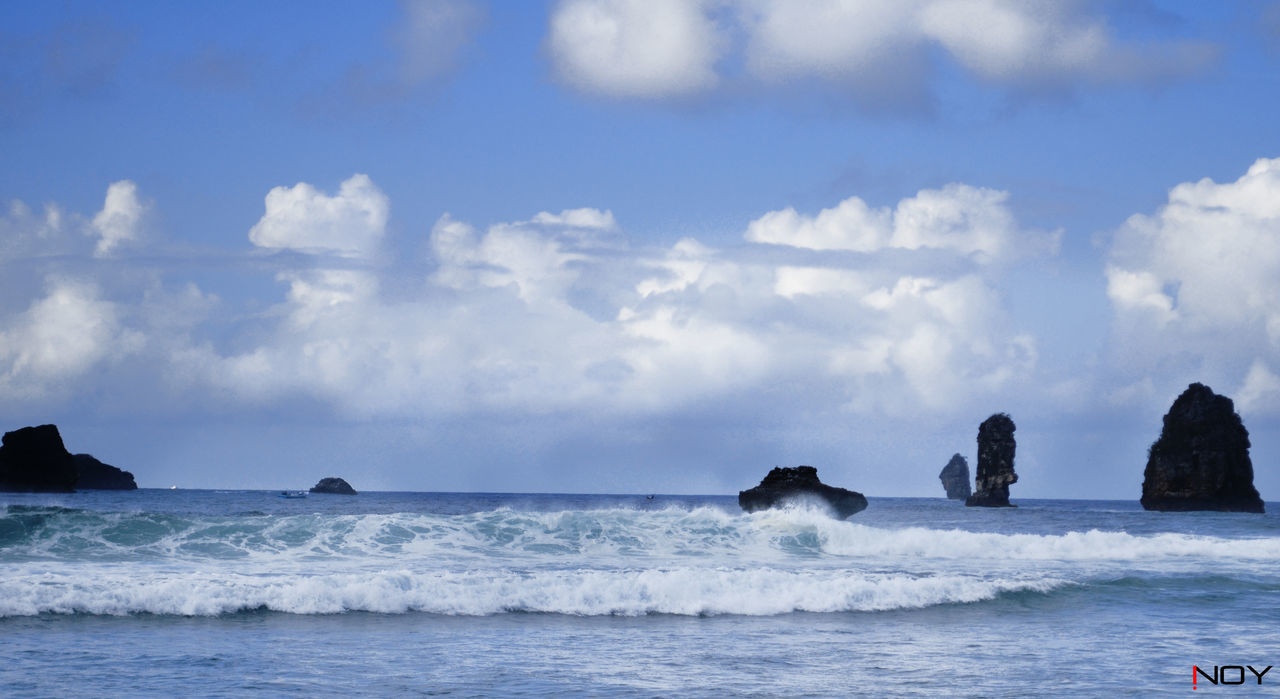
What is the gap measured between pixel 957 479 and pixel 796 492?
473ft

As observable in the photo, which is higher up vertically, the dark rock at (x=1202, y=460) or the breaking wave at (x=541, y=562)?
the dark rock at (x=1202, y=460)

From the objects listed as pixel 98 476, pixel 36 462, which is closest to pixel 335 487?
pixel 98 476

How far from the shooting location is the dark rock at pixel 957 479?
585ft

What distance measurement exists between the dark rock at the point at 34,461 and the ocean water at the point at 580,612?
8227 centimetres

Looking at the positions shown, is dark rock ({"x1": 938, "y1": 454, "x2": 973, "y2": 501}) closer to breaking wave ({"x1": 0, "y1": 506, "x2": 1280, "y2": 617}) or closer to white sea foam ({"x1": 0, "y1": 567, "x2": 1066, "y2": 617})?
breaking wave ({"x1": 0, "y1": 506, "x2": 1280, "y2": 617})

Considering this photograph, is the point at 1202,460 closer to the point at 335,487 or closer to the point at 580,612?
the point at 580,612


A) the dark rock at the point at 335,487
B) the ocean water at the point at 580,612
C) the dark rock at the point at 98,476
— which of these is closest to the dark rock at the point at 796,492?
the ocean water at the point at 580,612

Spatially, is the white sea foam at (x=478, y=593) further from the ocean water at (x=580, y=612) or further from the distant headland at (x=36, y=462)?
the distant headland at (x=36, y=462)

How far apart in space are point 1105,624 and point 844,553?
49.6 feet

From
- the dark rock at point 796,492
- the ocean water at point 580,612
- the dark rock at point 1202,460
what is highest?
the dark rock at point 1202,460

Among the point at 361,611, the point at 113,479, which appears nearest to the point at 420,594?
the point at 361,611

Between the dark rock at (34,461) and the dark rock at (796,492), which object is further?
the dark rock at (34,461)

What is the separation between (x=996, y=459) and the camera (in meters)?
103

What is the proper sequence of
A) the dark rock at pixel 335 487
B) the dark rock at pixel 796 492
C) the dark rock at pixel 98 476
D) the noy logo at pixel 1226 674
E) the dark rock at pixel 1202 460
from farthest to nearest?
the dark rock at pixel 335 487
the dark rock at pixel 98 476
the dark rock at pixel 1202 460
the dark rock at pixel 796 492
the noy logo at pixel 1226 674
